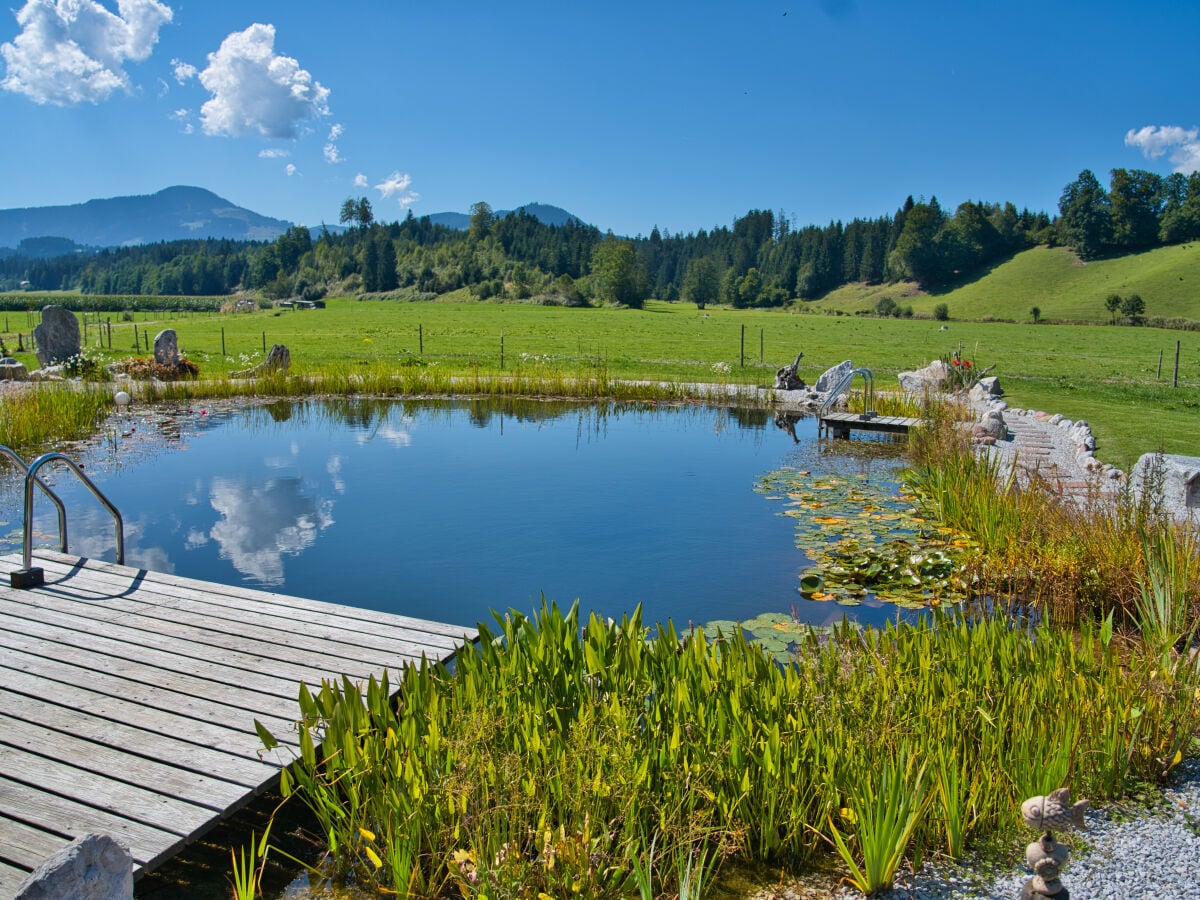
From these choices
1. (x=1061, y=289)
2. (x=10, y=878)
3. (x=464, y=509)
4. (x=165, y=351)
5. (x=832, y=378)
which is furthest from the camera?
(x=1061, y=289)

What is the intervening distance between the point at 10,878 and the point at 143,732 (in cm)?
105

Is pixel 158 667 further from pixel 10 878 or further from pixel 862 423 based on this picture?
pixel 862 423

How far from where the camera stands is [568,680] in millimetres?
3967

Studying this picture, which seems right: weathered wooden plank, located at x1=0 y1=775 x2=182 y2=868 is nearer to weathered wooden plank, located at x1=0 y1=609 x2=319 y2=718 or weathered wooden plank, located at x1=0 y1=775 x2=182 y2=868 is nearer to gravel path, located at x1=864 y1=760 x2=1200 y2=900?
weathered wooden plank, located at x1=0 y1=609 x2=319 y2=718

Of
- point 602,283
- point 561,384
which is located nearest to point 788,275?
point 602,283

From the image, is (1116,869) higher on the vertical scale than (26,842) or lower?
lower

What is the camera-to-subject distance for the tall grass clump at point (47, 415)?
38.8 feet

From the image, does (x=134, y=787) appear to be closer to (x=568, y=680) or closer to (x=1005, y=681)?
(x=568, y=680)

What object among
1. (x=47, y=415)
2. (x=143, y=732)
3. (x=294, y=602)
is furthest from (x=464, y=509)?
(x=47, y=415)

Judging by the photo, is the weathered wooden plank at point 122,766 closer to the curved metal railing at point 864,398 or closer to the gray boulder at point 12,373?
the curved metal railing at point 864,398

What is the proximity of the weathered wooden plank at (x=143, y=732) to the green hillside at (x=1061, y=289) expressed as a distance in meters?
71.0

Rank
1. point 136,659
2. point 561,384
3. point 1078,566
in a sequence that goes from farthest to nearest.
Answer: point 561,384 → point 1078,566 → point 136,659

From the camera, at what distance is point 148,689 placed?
4430 mm

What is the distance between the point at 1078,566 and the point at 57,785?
20.6ft
